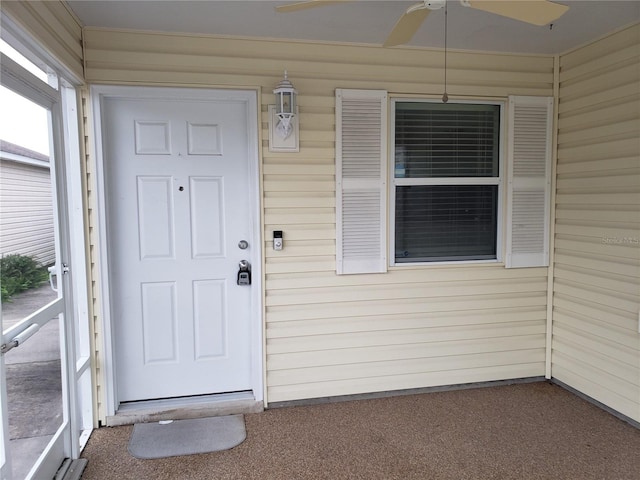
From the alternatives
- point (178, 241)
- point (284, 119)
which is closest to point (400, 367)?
point (178, 241)

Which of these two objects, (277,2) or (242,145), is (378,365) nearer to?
(242,145)

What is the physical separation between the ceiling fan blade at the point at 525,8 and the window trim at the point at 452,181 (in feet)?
4.40

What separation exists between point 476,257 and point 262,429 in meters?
1.99

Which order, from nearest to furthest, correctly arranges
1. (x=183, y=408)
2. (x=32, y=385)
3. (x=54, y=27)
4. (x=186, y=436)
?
(x=32, y=385)
(x=54, y=27)
(x=186, y=436)
(x=183, y=408)

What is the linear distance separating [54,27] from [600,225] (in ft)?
11.6

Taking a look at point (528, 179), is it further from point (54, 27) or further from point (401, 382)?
point (54, 27)

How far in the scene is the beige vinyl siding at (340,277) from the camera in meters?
3.04

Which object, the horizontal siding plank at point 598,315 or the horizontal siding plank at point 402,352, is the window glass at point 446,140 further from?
the horizontal siding plank at point 402,352

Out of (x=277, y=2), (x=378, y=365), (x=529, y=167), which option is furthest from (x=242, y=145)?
(x=529, y=167)

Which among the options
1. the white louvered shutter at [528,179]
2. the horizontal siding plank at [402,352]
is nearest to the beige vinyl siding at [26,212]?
the horizontal siding plank at [402,352]

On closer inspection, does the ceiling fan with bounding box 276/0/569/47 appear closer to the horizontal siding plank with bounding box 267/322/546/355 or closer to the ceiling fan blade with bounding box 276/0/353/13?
the ceiling fan blade with bounding box 276/0/353/13

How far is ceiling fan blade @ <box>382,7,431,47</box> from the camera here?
2100 millimetres

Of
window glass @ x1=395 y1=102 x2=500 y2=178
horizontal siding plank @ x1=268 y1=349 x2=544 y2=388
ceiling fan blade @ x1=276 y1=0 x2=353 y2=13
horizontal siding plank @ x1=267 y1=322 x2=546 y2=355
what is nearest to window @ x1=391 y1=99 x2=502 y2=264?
window glass @ x1=395 y1=102 x2=500 y2=178

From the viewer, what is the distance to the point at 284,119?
304 cm
